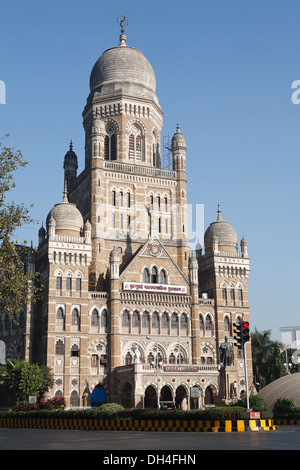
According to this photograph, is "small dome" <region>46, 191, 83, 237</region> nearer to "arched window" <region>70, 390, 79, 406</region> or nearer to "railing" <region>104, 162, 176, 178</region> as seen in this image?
"railing" <region>104, 162, 176, 178</region>

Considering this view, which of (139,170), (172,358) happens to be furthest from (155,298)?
(139,170)

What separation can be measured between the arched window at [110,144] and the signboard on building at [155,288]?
17640 millimetres

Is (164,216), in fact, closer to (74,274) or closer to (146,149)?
(146,149)

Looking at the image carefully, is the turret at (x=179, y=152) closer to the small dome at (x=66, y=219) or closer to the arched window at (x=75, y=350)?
the small dome at (x=66, y=219)

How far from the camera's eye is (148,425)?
3700cm

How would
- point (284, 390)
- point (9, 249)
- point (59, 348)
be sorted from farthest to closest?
point (59, 348), point (284, 390), point (9, 249)

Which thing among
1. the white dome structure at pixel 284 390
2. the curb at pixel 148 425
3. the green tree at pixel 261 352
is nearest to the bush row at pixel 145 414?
the curb at pixel 148 425

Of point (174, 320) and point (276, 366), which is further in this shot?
point (276, 366)

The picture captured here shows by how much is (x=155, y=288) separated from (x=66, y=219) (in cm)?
1256

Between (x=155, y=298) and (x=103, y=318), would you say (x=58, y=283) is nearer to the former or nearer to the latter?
(x=103, y=318)

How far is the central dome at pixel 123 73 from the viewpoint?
7656cm

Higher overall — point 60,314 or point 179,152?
point 179,152

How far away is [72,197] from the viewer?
78.4 metres

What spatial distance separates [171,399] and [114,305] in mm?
11554
